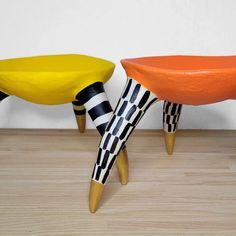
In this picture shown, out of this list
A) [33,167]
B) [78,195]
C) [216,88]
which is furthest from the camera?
[33,167]

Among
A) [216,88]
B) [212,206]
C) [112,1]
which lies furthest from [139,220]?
[112,1]

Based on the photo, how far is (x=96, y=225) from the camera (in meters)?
0.51

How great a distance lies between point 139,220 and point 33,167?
1.15ft

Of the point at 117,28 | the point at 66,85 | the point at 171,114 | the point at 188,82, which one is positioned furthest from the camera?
the point at 117,28

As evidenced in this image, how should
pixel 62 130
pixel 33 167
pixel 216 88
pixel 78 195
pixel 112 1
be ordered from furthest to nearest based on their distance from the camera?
pixel 62 130 < pixel 112 1 < pixel 33 167 < pixel 78 195 < pixel 216 88

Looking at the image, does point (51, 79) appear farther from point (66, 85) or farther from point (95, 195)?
point (95, 195)

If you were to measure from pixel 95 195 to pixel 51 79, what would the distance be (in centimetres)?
27

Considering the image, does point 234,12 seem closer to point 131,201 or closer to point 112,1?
point 112,1

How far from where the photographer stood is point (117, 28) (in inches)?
35.8

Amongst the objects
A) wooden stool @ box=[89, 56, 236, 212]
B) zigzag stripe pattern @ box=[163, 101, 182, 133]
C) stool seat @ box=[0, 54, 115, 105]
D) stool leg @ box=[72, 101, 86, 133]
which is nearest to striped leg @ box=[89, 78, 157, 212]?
wooden stool @ box=[89, 56, 236, 212]

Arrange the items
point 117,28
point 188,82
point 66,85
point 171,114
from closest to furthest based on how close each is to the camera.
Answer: point 188,82, point 66,85, point 171,114, point 117,28

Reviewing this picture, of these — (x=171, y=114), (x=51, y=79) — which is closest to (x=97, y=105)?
(x=51, y=79)

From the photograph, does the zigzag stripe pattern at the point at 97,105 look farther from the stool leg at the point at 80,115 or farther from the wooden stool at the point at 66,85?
the stool leg at the point at 80,115

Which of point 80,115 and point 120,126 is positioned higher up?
point 120,126
